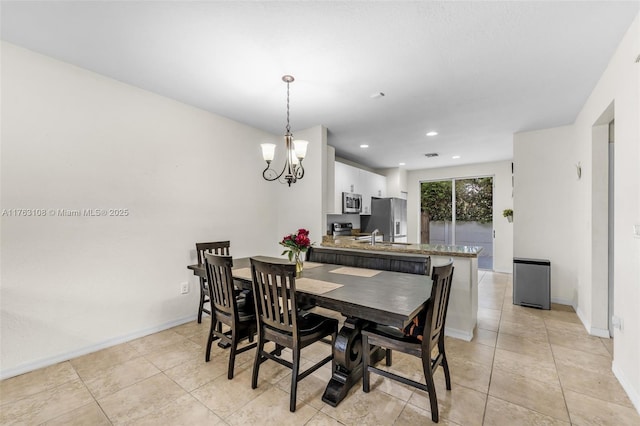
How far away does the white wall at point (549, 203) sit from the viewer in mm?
3902

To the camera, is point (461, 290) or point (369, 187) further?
point (369, 187)

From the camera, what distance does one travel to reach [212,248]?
3328 millimetres

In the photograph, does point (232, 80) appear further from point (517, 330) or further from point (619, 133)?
point (517, 330)

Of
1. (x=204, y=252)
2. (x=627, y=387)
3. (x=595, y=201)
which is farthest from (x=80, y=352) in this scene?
(x=595, y=201)

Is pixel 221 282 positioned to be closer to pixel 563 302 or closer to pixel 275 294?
pixel 275 294

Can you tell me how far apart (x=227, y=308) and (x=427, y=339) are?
4.89 ft

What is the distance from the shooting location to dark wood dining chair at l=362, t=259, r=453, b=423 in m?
1.71

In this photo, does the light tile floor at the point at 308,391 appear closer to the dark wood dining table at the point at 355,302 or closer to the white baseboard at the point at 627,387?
the white baseboard at the point at 627,387

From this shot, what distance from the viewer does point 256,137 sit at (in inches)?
160

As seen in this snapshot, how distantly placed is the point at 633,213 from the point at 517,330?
1.75 meters

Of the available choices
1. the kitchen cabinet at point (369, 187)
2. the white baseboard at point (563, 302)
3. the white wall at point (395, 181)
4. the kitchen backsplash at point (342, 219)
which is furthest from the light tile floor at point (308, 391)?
the white wall at point (395, 181)

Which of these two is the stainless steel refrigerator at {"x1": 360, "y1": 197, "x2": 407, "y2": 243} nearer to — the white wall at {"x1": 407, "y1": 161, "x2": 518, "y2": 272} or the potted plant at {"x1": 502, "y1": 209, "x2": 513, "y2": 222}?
the white wall at {"x1": 407, "y1": 161, "x2": 518, "y2": 272}

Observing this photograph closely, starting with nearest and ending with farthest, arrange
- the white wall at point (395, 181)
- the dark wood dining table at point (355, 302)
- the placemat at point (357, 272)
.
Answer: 1. the dark wood dining table at point (355, 302)
2. the placemat at point (357, 272)
3. the white wall at point (395, 181)

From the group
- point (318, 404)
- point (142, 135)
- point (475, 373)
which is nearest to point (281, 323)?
point (318, 404)
